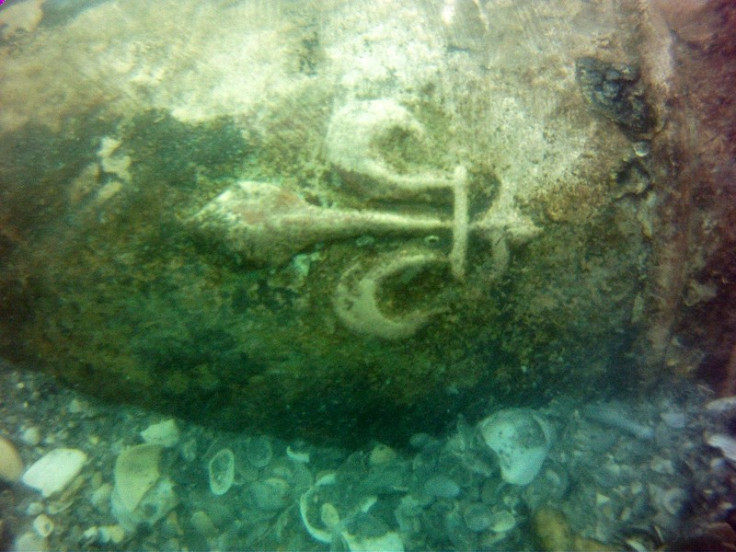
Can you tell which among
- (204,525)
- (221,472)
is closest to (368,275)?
(221,472)

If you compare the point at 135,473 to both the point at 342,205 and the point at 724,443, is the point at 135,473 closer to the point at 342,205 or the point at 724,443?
the point at 342,205

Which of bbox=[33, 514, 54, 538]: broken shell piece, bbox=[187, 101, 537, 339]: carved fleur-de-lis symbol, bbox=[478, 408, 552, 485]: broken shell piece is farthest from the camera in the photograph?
bbox=[478, 408, 552, 485]: broken shell piece

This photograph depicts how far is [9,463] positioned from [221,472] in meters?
0.78

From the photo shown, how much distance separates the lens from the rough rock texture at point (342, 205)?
1443 mm

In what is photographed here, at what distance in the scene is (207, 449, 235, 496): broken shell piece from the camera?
1.77m

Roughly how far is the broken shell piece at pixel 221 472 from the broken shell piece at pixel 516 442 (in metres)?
1.02

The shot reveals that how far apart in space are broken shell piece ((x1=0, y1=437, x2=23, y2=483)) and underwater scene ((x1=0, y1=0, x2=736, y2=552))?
1 cm

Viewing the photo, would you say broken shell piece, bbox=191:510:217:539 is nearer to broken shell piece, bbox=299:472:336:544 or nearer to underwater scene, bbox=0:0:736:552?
underwater scene, bbox=0:0:736:552

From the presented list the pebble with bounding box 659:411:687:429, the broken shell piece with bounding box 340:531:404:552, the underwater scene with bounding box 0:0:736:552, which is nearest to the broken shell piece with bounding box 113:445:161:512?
the underwater scene with bounding box 0:0:736:552

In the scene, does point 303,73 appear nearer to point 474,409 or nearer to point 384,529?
point 474,409

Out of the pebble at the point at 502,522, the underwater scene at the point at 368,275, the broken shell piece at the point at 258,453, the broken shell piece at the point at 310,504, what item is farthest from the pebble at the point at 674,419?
the broken shell piece at the point at 258,453

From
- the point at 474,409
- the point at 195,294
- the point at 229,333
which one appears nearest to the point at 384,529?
the point at 474,409

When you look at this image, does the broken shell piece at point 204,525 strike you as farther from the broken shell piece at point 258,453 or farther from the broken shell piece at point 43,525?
the broken shell piece at point 43,525

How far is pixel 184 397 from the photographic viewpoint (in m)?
1.58
